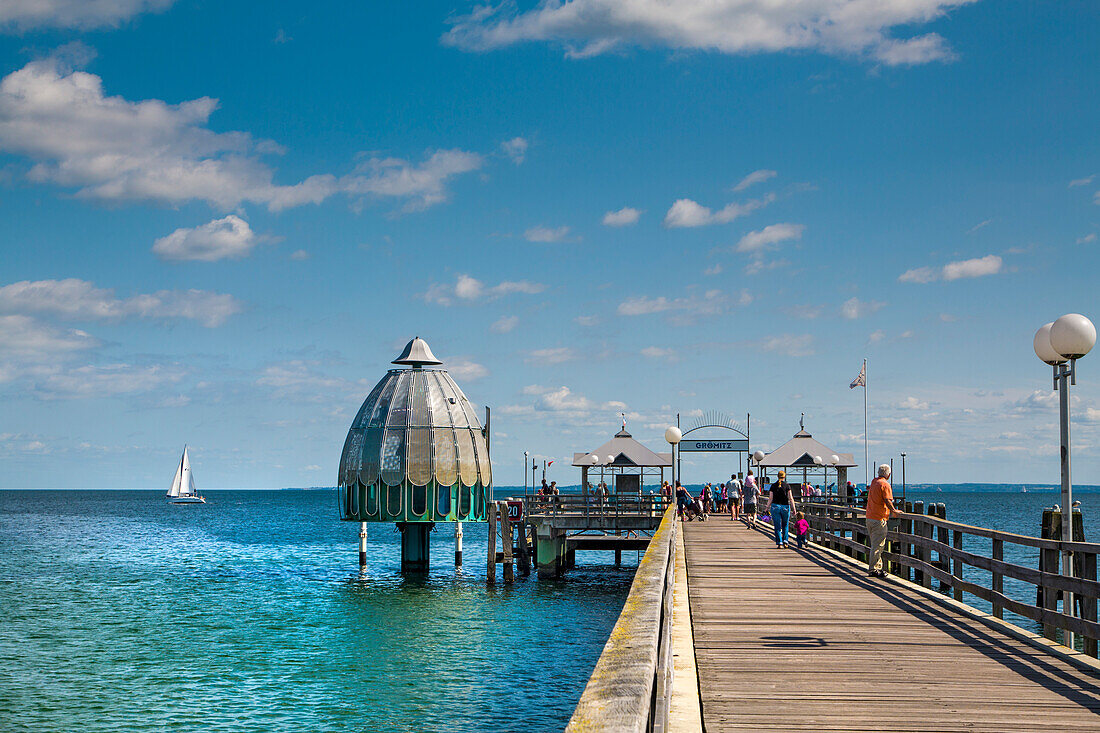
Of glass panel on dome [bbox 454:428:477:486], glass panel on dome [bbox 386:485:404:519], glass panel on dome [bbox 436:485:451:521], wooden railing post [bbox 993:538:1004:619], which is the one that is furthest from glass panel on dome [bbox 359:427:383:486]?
wooden railing post [bbox 993:538:1004:619]

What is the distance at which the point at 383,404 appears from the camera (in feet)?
132

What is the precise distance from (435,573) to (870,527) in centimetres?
3286

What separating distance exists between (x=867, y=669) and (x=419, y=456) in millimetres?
32191

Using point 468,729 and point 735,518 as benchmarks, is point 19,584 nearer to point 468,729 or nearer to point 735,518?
point 735,518

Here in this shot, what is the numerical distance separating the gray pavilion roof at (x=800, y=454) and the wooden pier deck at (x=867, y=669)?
29.8m

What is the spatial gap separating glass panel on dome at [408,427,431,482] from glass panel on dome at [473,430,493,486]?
238 cm

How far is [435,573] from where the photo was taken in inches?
1757

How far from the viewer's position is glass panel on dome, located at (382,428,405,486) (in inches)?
1519

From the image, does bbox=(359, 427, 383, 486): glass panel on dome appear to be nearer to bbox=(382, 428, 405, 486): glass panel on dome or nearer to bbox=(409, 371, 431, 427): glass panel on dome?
bbox=(382, 428, 405, 486): glass panel on dome

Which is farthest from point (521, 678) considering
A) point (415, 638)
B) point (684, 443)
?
point (684, 443)

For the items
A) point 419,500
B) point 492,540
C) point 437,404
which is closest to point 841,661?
point 492,540

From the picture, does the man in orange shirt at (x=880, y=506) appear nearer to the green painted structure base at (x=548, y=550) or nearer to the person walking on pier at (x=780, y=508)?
the person walking on pier at (x=780, y=508)

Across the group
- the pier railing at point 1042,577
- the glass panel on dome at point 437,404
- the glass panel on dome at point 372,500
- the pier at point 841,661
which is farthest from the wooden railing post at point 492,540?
the pier at point 841,661

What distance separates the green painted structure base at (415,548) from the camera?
1647 inches
